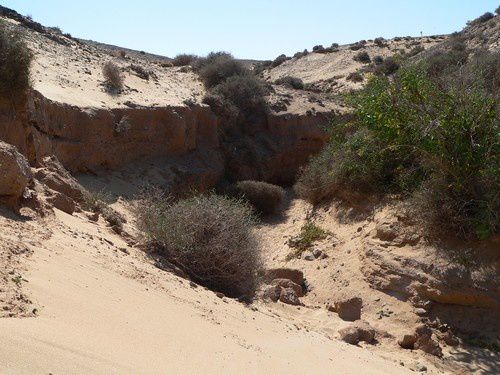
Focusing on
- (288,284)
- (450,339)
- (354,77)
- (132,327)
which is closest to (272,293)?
(288,284)

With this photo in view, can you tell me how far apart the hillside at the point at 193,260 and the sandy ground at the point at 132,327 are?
2cm

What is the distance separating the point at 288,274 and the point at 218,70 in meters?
12.1

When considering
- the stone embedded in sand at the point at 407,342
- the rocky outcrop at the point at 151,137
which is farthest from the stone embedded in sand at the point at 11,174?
the stone embedded in sand at the point at 407,342

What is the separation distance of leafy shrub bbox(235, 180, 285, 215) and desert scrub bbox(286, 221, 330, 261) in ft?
11.3

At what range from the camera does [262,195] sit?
16.9 metres

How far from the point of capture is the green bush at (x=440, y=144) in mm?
9531

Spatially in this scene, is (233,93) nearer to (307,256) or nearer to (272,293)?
(307,256)

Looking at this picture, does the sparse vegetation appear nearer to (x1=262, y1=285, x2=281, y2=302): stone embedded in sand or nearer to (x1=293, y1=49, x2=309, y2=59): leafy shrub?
(x1=262, y1=285, x2=281, y2=302): stone embedded in sand

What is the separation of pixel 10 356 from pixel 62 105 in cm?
1088

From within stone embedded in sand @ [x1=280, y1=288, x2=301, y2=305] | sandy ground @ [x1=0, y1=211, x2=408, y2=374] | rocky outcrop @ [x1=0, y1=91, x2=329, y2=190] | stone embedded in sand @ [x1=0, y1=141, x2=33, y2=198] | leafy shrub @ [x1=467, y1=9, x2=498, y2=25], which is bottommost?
stone embedded in sand @ [x1=280, y1=288, x2=301, y2=305]

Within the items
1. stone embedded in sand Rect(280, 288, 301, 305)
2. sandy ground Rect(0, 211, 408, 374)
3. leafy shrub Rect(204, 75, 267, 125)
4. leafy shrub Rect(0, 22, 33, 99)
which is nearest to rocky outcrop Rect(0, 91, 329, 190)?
leafy shrub Rect(0, 22, 33, 99)

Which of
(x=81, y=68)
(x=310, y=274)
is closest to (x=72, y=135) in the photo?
(x=81, y=68)

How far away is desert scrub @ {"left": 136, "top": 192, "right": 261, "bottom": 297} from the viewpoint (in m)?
8.52

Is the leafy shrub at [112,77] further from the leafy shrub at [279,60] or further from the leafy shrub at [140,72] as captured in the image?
the leafy shrub at [279,60]
